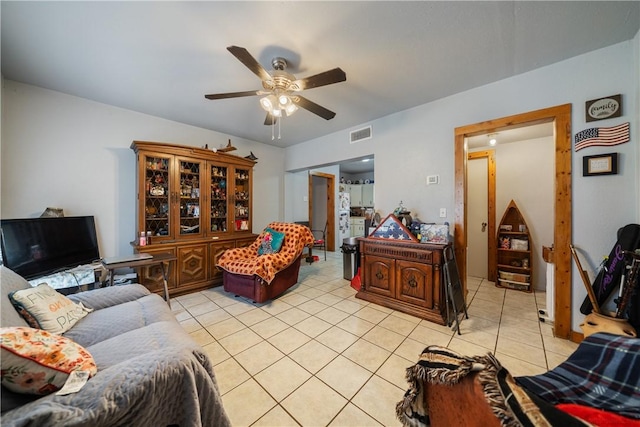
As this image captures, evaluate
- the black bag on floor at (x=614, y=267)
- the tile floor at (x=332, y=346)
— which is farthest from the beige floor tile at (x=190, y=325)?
the black bag on floor at (x=614, y=267)

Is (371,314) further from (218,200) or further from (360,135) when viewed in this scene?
(218,200)

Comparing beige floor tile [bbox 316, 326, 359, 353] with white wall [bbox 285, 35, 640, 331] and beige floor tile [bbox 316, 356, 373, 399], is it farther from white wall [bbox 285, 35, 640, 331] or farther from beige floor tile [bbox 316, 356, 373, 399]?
white wall [bbox 285, 35, 640, 331]

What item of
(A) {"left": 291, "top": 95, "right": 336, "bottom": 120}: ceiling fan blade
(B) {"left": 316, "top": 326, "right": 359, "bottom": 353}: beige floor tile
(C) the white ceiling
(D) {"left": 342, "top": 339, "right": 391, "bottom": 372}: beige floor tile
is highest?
(C) the white ceiling

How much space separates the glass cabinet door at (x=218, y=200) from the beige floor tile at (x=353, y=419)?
3.10m

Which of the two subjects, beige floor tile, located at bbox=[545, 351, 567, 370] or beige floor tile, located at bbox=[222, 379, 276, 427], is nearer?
beige floor tile, located at bbox=[222, 379, 276, 427]

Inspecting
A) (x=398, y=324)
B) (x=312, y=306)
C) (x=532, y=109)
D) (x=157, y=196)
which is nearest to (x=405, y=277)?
(x=398, y=324)

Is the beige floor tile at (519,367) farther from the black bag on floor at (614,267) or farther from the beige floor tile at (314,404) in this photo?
the beige floor tile at (314,404)

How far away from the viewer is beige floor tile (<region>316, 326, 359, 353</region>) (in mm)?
1926

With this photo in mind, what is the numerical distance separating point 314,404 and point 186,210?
315 cm

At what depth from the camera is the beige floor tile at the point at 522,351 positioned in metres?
1.72

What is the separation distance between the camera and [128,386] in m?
0.78

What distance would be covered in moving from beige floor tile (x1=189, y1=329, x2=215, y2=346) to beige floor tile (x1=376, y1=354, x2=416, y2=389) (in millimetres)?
1546

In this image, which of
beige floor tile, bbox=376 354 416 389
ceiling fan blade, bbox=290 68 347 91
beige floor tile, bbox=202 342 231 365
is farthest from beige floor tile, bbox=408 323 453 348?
ceiling fan blade, bbox=290 68 347 91

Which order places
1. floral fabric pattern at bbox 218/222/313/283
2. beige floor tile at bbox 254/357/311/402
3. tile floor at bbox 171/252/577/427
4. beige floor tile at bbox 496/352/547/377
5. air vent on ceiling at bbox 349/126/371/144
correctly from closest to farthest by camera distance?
tile floor at bbox 171/252/577/427
beige floor tile at bbox 254/357/311/402
beige floor tile at bbox 496/352/547/377
floral fabric pattern at bbox 218/222/313/283
air vent on ceiling at bbox 349/126/371/144
